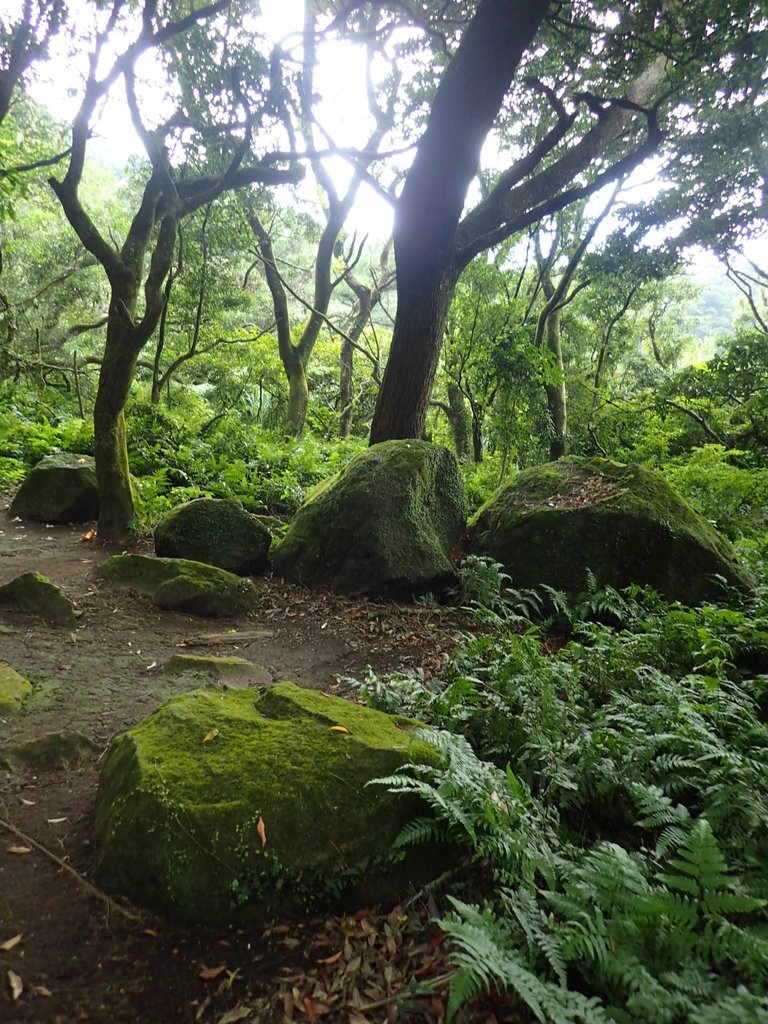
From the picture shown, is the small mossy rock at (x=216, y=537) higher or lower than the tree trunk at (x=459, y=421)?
lower

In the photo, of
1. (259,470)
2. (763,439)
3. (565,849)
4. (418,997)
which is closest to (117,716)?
(418,997)

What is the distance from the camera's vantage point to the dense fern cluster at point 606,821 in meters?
1.72

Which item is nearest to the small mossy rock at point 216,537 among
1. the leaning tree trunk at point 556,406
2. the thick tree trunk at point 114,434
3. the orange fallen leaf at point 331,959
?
the thick tree trunk at point 114,434

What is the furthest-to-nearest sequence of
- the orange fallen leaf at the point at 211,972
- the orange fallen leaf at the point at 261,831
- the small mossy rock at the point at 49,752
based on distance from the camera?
the small mossy rock at the point at 49,752
the orange fallen leaf at the point at 261,831
the orange fallen leaf at the point at 211,972

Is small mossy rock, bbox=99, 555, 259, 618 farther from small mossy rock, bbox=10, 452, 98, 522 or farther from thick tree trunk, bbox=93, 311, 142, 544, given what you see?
small mossy rock, bbox=10, 452, 98, 522

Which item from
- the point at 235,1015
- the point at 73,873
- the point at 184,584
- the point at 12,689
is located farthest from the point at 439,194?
the point at 235,1015

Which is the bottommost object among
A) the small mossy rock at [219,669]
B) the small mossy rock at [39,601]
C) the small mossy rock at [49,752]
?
the small mossy rock at [49,752]

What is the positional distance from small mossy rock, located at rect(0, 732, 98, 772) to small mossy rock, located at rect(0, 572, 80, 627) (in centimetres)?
204

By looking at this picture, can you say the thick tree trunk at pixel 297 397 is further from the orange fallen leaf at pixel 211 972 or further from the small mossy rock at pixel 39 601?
the orange fallen leaf at pixel 211 972

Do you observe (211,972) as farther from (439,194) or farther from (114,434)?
(439,194)

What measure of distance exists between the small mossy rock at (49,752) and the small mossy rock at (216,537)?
3.55 meters

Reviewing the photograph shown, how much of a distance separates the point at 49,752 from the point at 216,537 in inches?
152

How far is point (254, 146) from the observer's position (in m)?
8.66

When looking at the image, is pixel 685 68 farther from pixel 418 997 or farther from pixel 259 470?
pixel 418 997
